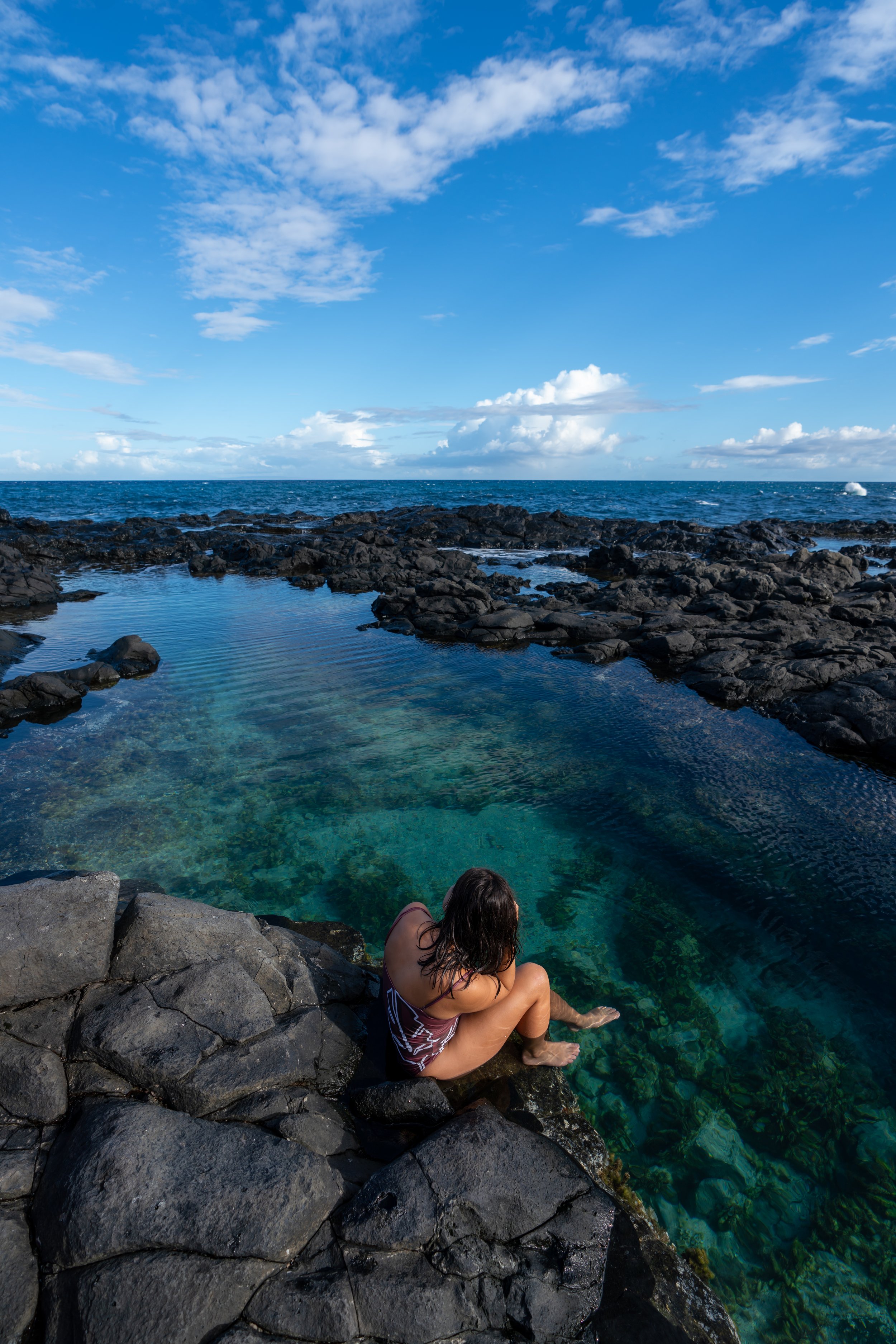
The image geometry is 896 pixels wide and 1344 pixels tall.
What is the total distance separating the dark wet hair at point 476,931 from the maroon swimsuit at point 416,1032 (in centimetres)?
34

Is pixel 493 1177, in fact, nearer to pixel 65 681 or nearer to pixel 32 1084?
pixel 32 1084

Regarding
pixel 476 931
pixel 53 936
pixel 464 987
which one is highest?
pixel 476 931

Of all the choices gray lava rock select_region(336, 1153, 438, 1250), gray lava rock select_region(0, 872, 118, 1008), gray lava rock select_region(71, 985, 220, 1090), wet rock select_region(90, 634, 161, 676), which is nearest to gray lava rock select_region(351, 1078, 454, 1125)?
gray lava rock select_region(336, 1153, 438, 1250)

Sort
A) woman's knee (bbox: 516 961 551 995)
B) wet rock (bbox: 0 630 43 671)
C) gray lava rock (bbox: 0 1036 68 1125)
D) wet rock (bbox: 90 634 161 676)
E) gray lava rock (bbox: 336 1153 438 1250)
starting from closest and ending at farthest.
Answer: gray lava rock (bbox: 336 1153 438 1250) < gray lava rock (bbox: 0 1036 68 1125) < woman's knee (bbox: 516 961 551 995) < wet rock (bbox: 90 634 161 676) < wet rock (bbox: 0 630 43 671)

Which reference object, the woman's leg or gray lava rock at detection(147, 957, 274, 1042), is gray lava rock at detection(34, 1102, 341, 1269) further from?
the woman's leg

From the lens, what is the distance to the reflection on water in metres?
4.52

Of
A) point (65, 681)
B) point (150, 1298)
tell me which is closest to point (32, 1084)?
point (150, 1298)

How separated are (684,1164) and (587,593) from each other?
23420 mm

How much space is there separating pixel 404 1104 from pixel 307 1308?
4.25ft

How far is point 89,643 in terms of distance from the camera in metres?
18.7

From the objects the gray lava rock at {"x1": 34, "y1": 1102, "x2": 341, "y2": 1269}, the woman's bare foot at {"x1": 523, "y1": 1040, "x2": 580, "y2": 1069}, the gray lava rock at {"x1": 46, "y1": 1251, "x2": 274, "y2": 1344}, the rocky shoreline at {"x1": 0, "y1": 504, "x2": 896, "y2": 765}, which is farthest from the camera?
the rocky shoreline at {"x1": 0, "y1": 504, "x2": 896, "y2": 765}

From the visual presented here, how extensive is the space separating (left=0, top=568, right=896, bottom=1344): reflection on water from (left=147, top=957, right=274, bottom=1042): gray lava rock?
2.32 meters

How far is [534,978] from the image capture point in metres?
4.71

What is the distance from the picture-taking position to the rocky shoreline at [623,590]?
586 inches
